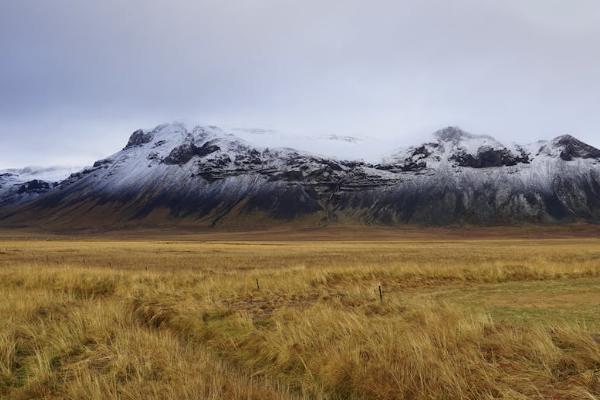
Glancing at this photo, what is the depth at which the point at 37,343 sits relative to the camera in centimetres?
1207

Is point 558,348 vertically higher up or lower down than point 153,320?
higher up

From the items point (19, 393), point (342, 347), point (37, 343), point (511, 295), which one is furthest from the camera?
point (511, 295)

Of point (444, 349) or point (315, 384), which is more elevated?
point (444, 349)

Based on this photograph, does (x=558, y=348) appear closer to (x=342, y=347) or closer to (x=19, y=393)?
(x=342, y=347)

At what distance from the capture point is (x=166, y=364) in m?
9.99

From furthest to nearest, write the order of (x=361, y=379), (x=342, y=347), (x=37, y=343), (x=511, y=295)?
(x=511, y=295) → (x=37, y=343) → (x=342, y=347) → (x=361, y=379)

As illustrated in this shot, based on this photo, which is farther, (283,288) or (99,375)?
(283,288)

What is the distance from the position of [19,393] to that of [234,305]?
10.2 meters

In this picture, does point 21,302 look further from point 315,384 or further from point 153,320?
point 315,384

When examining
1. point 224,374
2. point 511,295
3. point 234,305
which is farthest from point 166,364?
point 511,295

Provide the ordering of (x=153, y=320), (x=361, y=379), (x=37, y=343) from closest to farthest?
(x=361, y=379)
(x=37, y=343)
(x=153, y=320)

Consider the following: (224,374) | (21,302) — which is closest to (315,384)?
(224,374)

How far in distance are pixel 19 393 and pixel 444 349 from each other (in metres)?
7.82

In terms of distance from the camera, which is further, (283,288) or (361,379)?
(283,288)
